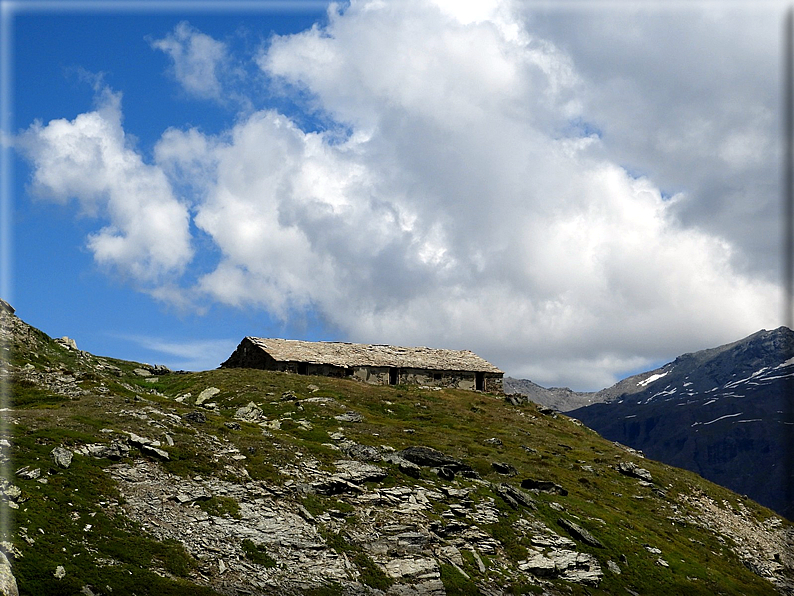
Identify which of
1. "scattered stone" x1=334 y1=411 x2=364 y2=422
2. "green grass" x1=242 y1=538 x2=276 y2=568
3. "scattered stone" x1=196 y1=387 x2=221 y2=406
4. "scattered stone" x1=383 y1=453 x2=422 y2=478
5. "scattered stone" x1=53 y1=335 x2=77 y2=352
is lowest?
"green grass" x1=242 y1=538 x2=276 y2=568

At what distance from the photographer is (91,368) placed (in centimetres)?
7119

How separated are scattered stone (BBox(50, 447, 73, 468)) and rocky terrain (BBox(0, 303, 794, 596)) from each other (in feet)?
0.34

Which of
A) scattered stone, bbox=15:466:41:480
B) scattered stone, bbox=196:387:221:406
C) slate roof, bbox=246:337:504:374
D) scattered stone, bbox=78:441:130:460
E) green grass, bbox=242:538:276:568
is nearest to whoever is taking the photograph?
scattered stone, bbox=15:466:41:480

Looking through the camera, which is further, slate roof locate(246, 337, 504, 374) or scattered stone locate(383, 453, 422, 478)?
slate roof locate(246, 337, 504, 374)

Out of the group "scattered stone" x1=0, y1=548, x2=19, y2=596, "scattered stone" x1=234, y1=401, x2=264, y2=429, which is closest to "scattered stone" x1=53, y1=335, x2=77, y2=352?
"scattered stone" x1=234, y1=401, x2=264, y2=429

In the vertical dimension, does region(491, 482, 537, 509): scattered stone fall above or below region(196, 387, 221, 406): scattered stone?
below

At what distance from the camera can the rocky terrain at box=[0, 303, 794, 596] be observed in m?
35.8

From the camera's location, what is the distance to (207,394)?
267ft

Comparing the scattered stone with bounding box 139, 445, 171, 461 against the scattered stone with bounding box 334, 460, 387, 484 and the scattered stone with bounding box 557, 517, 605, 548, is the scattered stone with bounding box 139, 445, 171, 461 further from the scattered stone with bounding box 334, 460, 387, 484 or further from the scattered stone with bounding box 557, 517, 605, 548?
the scattered stone with bounding box 557, 517, 605, 548

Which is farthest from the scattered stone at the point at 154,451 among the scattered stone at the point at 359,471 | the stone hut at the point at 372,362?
the stone hut at the point at 372,362

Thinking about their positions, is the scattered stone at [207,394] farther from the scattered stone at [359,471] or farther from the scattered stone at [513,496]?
the scattered stone at [513,496]

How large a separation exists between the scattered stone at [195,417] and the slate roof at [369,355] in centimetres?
4772

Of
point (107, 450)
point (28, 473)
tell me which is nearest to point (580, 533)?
point (107, 450)

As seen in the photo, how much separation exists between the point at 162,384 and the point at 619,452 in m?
57.4
